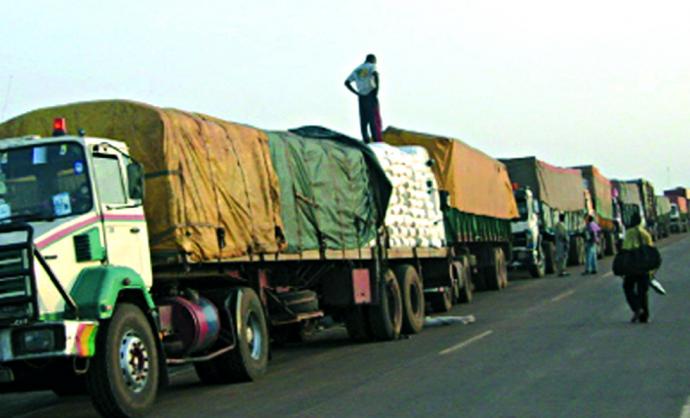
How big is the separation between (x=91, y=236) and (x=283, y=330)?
6917mm

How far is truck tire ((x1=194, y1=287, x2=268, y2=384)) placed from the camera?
1209cm

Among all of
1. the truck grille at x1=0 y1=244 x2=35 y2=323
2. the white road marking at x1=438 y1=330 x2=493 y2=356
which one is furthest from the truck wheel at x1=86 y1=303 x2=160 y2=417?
the white road marking at x1=438 y1=330 x2=493 y2=356

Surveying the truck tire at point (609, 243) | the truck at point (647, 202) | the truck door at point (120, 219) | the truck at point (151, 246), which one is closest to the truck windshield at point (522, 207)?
the truck tire at point (609, 243)

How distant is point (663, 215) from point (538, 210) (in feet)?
139

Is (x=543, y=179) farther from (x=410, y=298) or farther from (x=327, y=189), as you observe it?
(x=327, y=189)

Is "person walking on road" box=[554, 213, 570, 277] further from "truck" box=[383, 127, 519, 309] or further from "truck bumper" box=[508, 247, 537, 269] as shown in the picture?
"truck" box=[383, 127, 519, 309]

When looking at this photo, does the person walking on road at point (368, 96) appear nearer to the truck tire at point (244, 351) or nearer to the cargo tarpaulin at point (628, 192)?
the truck tire at point (244, 351)

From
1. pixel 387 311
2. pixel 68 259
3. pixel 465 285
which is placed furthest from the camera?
pixel 465 285

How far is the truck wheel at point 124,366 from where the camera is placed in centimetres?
947

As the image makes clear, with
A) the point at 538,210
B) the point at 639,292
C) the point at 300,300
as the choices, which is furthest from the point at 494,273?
the point at 300,300

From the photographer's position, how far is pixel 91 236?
32.0 feet

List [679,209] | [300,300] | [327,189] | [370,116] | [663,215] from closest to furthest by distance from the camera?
1. [300,300]
2. [327,189]
3. [370,116]
4. [663,215]
5. [679,209]

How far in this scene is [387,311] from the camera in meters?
16.5

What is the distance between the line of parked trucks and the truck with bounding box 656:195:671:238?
55396 millimetres
